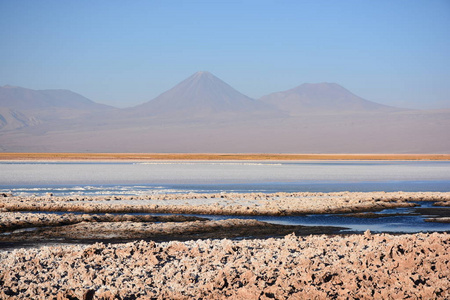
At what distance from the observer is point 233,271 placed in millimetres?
9203

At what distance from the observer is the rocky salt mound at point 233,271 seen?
845 centimetres

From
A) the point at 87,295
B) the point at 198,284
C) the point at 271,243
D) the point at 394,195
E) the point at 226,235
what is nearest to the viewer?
the point at 87,295

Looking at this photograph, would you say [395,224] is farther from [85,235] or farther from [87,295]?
[87,295]

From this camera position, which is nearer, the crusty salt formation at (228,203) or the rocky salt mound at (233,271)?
the rocky salt mound at (233,271)

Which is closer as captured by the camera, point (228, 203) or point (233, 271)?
point (233, 271)

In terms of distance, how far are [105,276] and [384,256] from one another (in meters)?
4.73

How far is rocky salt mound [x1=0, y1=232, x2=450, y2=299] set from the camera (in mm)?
8445

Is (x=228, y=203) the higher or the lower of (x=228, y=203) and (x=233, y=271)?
the higher

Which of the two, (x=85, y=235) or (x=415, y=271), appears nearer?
(x=415, y=271)

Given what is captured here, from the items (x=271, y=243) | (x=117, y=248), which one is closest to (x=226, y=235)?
(x=271, y=243)

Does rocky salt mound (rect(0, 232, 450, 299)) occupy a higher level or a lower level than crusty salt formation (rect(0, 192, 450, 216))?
lower

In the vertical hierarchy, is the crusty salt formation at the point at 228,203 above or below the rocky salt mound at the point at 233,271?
above

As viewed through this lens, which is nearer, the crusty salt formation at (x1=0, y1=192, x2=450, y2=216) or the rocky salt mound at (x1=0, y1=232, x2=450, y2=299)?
the rocky salt mound at (x1=0, y1=232, x2=450, y2=299)

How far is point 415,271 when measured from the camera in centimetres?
956
